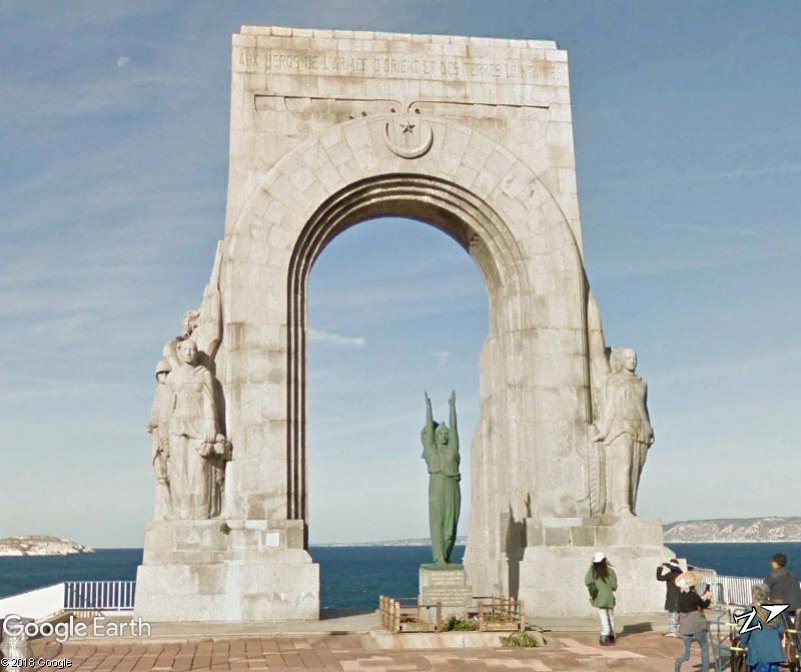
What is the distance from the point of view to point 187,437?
17.7 meters

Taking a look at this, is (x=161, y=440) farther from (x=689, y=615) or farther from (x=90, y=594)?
(x=689, y=615)

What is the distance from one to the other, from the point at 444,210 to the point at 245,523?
705 cm

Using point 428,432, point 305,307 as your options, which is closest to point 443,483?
point 428,432

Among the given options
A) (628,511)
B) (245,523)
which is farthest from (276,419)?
(628,511)

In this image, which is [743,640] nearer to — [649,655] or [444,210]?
[649,655]

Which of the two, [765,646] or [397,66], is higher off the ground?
[397,66]

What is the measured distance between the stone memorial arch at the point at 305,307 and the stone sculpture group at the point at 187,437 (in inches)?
2.0

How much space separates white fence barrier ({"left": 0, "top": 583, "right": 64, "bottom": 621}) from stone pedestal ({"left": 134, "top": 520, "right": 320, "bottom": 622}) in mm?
1807

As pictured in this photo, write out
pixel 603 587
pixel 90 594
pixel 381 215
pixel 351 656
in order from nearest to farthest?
pixel 351 656
pixel 603 587
pixel 90 594
pixel 381 215

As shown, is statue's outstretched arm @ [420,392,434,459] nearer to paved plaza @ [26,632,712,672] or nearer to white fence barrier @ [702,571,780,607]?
paved plaza @ [26,632,712,672]

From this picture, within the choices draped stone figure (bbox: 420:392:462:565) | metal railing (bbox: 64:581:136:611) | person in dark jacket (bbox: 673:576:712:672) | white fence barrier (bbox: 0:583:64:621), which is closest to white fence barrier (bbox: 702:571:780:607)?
draped stone figure (bbox: 420:392:462:565)

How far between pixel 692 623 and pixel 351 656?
14.7 feet

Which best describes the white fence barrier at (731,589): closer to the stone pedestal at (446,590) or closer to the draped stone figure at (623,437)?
the draped stone figure at (623,437)

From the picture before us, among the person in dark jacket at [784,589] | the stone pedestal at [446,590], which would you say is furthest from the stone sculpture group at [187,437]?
the person in dark jacket at [784,589]
